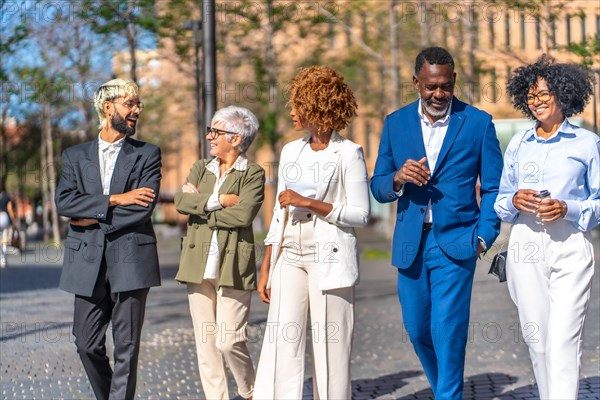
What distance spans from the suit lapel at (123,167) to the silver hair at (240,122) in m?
0.75

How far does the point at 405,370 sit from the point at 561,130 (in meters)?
3.82

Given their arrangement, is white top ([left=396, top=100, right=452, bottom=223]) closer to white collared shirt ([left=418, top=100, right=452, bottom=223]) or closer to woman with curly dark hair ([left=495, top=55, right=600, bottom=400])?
white collared shirt ([left=418, top=100, right=452, bottom=223])

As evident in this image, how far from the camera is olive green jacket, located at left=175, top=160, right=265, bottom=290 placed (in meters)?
7.57

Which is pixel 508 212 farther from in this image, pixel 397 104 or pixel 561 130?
pixel 397 104

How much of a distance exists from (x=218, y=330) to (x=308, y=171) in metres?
1.37

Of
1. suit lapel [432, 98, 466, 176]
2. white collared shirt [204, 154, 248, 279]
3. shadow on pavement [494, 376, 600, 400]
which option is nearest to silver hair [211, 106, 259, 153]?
white collared shirt [204, 154, 248, 279]

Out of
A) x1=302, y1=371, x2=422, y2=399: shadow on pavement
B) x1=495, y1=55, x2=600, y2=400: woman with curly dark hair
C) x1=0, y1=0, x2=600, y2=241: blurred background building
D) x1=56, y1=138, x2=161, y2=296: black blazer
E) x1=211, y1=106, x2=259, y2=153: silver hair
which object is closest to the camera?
x1=495, y1=55, x2=600, y2=400: woman with curly dark hair

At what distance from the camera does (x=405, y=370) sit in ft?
32.2

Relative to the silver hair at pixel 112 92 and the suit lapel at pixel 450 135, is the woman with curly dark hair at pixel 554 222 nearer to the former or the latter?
the suit lapel at pixel 450 135

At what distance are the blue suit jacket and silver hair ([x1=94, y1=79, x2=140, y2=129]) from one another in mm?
1546

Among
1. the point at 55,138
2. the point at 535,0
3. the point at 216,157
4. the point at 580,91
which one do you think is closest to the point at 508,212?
the point at 580,91

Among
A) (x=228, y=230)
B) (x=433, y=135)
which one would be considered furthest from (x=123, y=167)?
(x=433, y=135)

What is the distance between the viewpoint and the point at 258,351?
439 inches

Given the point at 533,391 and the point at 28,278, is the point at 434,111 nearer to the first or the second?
the point at 533,391
